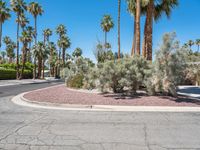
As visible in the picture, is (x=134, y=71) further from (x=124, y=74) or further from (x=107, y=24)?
(x=107, y=24)

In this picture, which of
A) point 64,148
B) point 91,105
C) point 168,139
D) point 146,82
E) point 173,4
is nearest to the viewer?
point 64,148

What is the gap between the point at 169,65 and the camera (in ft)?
49.1

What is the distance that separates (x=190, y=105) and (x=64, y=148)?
31.7ft

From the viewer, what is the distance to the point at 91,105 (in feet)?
42.2

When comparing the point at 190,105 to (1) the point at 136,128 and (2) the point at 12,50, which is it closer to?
(1) the point at 136,128

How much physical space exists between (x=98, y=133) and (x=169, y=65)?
9.34 metres

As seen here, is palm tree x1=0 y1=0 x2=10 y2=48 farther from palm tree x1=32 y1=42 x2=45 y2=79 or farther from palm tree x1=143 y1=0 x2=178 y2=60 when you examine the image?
palm tree x1=143 y1=0 x2=178 y2=60

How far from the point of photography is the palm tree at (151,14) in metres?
21.2

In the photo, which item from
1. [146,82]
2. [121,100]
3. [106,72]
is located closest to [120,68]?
[106,72]

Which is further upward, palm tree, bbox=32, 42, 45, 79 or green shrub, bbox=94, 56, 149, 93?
palm tree, bbox=32, 42, 45, 79

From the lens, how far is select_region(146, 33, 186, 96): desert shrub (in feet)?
49.0

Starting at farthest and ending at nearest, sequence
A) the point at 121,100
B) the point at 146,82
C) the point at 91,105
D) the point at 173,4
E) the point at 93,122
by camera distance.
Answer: the point at 173,4
the point at 146,82
the point at 121,100
the point at 91,105
the point at 93,122

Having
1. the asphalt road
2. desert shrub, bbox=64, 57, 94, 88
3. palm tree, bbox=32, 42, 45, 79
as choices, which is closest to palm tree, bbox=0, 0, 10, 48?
palm tree, bbox=32, 42, 45, 79

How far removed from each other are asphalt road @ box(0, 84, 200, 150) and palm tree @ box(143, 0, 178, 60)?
40.2ft
